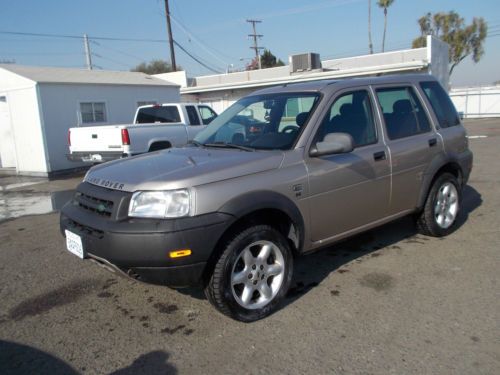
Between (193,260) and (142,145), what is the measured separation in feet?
25.1

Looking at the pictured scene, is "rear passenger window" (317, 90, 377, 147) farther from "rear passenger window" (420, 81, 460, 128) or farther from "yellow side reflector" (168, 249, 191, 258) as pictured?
"yellow side reflector" (168, 249, 191, 258)

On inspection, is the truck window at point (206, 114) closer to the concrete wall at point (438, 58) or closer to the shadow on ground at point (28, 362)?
the shadow on ground at point (28, 362)

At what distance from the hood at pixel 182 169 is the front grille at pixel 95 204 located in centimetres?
13

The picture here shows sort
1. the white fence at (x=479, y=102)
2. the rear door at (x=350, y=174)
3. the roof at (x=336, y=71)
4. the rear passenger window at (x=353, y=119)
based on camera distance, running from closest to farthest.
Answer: the rear door at (x=350, y=174), the rear passenger window at (x=353, y=119), the roof at (x=336, y=71), the white fence at (x=479, y=102)

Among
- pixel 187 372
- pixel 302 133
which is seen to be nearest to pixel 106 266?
pixel 187 372

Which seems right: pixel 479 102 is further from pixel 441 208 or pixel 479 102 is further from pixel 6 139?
pixel 441 208

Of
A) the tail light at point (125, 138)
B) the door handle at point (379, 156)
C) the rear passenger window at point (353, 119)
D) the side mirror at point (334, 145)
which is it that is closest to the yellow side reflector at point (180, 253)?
the side mirror at point (334, 145)

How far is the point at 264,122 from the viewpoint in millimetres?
4297

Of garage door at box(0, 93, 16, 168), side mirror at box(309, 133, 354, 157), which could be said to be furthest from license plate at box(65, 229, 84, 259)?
garage door at box(0, 93, 16, 168)

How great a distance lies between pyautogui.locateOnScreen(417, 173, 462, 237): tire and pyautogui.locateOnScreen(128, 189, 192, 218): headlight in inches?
125

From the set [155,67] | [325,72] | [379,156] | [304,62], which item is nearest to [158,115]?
[379,156]

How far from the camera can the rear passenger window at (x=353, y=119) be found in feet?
13.4

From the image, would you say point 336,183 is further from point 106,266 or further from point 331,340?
point 106,266

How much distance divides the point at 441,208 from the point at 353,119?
190 cm
